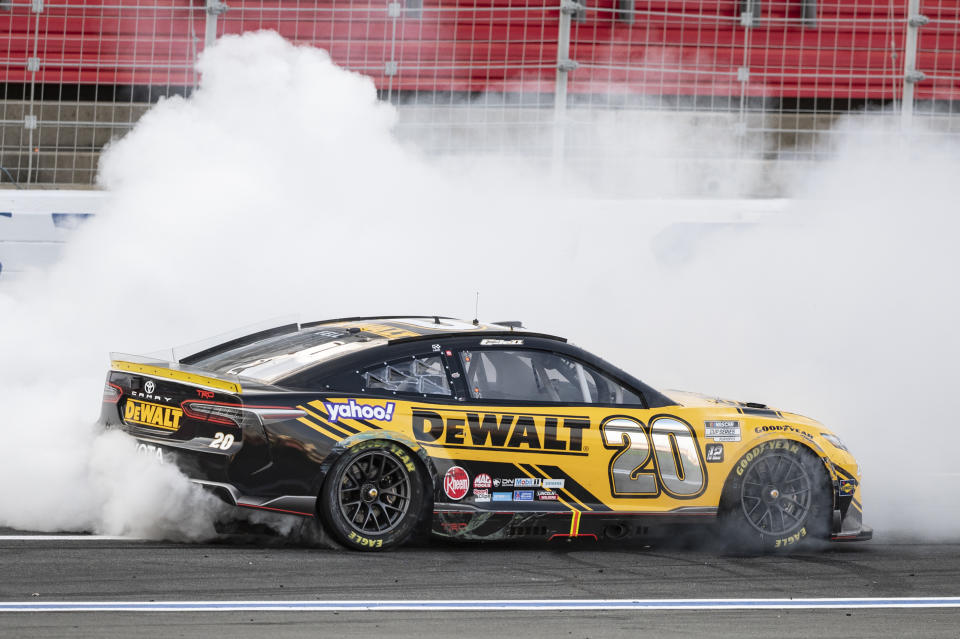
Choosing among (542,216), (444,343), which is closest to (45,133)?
(542,216)

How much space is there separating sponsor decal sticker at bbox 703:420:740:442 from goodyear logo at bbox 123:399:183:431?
107 inches

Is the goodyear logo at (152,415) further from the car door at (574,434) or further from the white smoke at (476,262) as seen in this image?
the white smoke at (476,262)

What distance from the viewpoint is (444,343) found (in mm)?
7320

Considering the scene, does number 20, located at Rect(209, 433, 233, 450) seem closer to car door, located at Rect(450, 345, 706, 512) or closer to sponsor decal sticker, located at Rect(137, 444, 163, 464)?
sponsor decal sticker, located at Rect(137, 444, 163, 464)

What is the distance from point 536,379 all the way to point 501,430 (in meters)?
0.39

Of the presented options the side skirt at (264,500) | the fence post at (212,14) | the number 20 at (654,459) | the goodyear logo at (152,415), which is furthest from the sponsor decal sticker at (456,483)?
the fence post at (212,14)

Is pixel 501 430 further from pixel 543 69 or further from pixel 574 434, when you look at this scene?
pixel 543 69

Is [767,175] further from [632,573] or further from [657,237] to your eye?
[632,573]

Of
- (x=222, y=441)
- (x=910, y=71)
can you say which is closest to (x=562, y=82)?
(x=910, y=71)

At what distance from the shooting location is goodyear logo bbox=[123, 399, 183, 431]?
684cm

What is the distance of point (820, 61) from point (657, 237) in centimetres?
277

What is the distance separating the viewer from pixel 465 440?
23.2 ft

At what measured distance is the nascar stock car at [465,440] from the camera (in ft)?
22.2

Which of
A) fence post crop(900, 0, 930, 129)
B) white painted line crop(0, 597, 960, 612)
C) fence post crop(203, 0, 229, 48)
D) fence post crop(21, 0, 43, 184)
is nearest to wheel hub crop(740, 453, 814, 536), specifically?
white painted line crop(0, 597, 960, 612)
